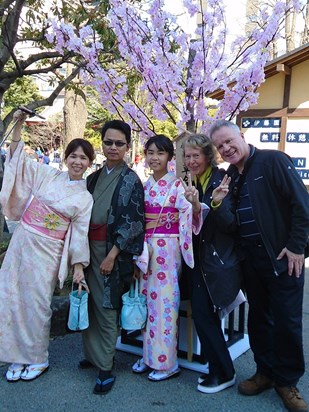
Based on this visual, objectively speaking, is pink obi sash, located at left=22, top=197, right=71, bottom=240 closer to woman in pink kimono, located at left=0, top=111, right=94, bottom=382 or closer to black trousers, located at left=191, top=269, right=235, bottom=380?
woman in pink kimono, located at left=0, top=111, right=94, bottom=382

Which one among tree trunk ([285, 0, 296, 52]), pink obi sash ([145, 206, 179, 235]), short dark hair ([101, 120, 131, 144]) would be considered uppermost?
tree trunk ([285, 0, 296, 52])

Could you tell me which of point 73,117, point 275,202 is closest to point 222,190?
point 275,202

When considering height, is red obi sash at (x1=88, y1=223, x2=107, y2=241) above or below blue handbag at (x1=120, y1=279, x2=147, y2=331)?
above

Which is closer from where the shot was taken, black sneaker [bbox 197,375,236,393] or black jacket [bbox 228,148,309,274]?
black jacket [bbox 228,148,309,274]

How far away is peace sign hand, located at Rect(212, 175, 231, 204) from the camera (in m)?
2.44

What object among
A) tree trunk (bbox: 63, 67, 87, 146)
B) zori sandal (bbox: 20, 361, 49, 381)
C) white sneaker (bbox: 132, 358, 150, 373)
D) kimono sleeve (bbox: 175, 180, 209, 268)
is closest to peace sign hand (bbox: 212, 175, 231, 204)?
kimono sleeve (bbox: 175, 180, 209, 268)

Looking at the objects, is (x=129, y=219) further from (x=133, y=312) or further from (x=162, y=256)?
(x=133, y=312)

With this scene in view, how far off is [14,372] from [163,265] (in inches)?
50.4

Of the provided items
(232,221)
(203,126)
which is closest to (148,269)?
(232,221)

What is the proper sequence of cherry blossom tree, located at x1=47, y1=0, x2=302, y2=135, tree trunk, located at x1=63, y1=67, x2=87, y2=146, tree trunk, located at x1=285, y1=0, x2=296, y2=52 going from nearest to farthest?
cherry blossom tree, located at x1=47, y1=0, x2=302, y2=135 < tree trunk, located at x1=63, y1=67, x2=87, y2=146 < tree trunk, located at x1=285, y1=0, x2=296, y2=52

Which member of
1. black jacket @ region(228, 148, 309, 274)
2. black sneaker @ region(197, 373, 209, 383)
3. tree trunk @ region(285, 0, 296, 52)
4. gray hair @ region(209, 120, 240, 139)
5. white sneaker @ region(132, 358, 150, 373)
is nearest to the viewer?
black jacket @ region(228, 148, 309, 274)

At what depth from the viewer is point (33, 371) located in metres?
2.88

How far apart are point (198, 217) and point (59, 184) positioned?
3.28ft

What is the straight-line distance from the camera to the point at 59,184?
286cm
